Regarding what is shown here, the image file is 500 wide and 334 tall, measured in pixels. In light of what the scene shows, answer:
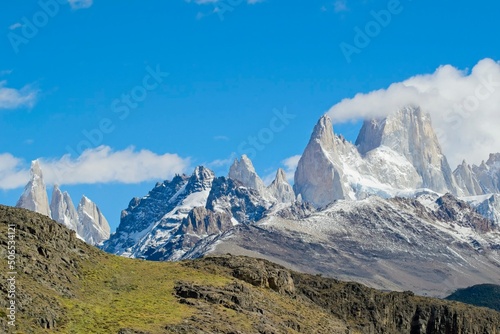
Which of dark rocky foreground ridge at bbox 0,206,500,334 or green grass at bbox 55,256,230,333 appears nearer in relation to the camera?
dark rocky foreground ridge at bbox 0,206,500,334

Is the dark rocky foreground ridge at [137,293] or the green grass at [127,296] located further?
the green grass at [127,296]

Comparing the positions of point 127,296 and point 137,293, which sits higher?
point 137,293

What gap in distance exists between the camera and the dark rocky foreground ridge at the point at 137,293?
130250 mm

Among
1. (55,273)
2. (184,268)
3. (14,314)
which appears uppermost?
(184,268)

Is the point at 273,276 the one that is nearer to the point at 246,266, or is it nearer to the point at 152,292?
the point at 246,266

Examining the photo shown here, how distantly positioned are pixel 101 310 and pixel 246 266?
41852mm

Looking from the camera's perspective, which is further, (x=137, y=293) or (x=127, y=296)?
(x=137, y=293)

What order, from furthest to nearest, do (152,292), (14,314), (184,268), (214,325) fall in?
(184,268) → (152,292) → (214,325) → (14,314)

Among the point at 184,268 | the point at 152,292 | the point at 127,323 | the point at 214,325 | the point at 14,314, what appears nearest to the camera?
the point at 14,314

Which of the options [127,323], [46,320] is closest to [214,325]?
[127,323]

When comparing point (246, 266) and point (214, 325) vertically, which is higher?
point (246, 266)

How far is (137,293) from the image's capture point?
15275 centimetres

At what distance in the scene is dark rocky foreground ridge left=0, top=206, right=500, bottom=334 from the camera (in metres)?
130

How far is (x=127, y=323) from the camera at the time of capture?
5290 inches
